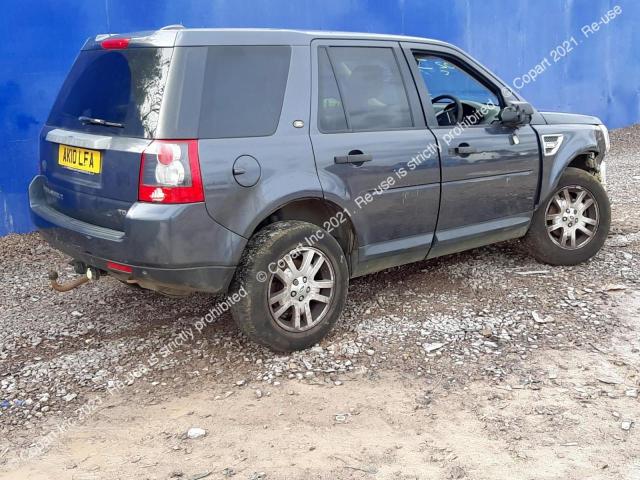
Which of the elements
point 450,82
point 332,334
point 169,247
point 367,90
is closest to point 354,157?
point 367,90

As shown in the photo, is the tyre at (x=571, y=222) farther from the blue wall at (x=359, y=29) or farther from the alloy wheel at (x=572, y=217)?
the blue wall at (x=359, y=29)

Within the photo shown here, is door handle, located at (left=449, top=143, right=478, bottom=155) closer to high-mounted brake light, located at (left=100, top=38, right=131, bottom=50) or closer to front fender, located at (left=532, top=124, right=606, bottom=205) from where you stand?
front fender, located at (left=532, top=124, right=606, bottom=205)

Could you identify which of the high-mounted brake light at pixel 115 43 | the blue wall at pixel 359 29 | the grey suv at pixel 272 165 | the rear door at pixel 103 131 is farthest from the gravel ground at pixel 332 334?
the high-mounted brake light at pixel 115 43

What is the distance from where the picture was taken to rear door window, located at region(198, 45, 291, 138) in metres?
3.50

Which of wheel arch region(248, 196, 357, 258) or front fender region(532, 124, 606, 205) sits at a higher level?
front fender region(532, 124, 606, 205)

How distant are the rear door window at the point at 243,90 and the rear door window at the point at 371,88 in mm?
424

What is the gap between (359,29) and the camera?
337 inches

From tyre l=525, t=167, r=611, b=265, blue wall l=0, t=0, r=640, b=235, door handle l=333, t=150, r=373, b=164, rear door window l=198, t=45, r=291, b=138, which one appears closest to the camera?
rear door window l=198, t=45, r=291, b=138

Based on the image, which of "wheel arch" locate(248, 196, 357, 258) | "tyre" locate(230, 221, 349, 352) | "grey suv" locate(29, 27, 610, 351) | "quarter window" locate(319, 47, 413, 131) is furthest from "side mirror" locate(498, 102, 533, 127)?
"tyre" locate(230, 221, 349, 352)

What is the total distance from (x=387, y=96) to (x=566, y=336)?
6.12 ft

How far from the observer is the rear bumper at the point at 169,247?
3355 millimetres

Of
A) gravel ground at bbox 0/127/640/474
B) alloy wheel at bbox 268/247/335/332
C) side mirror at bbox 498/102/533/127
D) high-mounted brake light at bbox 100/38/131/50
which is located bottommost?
gravel ground at bbox 0/127/640/474

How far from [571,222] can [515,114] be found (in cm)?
112

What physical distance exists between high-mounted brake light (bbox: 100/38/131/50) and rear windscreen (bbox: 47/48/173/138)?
1.1 inches
